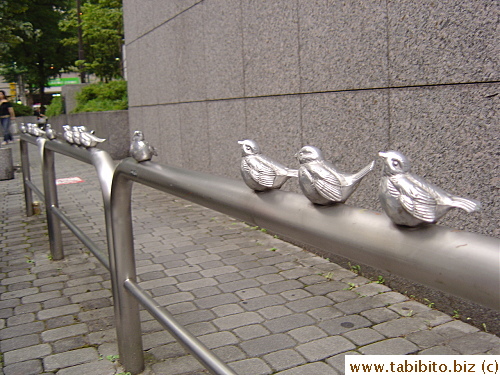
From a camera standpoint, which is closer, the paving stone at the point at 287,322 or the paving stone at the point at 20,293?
the paving stone at the point at 287,322

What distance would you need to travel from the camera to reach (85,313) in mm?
3504

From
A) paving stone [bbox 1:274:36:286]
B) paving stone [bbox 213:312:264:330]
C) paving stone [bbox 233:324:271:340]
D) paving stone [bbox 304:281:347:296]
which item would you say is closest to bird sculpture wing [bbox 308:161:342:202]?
paving stone [bbox 233:324:271:340]

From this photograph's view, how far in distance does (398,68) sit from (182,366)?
7.47 ft

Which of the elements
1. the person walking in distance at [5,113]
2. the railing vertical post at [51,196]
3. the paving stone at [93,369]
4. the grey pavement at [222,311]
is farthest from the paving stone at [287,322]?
the person walking in distance at [5,113]

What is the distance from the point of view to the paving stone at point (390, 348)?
274 centimetres

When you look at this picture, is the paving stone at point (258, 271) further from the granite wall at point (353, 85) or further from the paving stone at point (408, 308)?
the paving stone at point (408, 308)

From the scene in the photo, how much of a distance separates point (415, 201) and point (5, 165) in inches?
391

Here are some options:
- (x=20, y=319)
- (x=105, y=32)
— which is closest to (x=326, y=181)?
(x=20, y=319)

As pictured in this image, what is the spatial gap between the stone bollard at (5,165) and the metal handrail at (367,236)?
863cm

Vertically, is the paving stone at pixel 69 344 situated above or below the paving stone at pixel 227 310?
below

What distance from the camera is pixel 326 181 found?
1.29 metres

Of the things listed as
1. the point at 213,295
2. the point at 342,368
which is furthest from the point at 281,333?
the point at 213,295

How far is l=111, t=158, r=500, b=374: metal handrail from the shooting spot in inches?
37.1

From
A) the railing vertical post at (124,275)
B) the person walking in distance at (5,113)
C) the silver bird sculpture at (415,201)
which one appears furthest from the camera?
the person walking in distance at (5,113)
